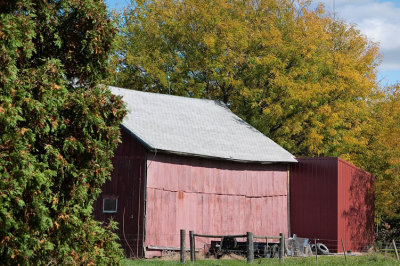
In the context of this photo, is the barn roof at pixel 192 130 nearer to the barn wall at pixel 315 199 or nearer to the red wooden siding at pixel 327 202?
the barn wall at pixel 315 199

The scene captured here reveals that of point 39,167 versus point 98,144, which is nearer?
point 39,167

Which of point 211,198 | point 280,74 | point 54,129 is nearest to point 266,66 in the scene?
point 280,74

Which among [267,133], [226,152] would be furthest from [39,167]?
[267,133]

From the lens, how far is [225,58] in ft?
130

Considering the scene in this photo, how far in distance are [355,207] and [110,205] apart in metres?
12.6

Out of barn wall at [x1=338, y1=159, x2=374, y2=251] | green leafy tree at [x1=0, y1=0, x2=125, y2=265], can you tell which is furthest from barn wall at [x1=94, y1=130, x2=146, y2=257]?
green leafy tree at [x1=0, y1=0, x2=125, y2=265]

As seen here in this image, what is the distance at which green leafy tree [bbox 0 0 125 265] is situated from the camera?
12.5m

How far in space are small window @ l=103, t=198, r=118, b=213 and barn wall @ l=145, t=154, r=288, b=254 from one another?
1625 millimetres

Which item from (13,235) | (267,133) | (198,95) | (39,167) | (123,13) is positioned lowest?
(13,235)

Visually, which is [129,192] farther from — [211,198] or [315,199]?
[315,199]

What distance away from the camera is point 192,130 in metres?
30.3

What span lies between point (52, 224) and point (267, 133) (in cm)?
2624

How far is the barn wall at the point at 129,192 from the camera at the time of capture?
2616cm

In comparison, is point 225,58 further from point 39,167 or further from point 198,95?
point 39,167
